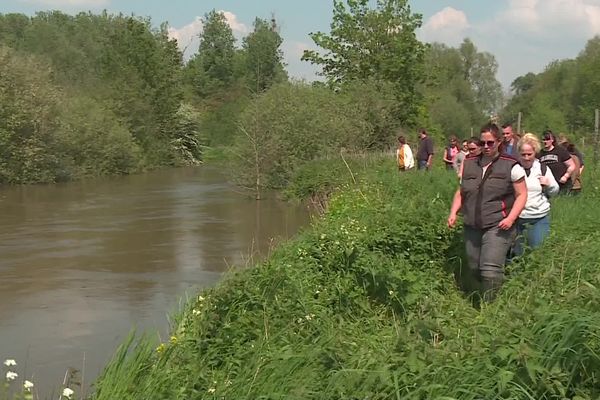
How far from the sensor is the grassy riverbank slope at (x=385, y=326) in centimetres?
406

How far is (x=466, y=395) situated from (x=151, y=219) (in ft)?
60.8

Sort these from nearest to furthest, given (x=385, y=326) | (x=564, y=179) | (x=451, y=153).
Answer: (x=385, y=326), (x=564, y=179), (x=451, y=153)

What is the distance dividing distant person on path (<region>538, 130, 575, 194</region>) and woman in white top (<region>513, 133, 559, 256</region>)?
335 cm

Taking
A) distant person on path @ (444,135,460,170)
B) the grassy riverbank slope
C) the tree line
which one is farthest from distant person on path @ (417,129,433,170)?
the grassy riverbank slope

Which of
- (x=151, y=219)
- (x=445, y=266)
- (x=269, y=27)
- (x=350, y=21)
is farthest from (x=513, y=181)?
(x=269, y=27)

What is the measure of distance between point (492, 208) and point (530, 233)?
70 centimetres

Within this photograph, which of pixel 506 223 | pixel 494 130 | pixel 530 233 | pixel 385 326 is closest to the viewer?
pixel 385 326

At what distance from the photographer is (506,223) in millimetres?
7047

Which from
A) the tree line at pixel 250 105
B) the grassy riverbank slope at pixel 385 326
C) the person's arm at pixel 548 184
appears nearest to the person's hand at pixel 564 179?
the grassy riverbank slope at pixel 385 326

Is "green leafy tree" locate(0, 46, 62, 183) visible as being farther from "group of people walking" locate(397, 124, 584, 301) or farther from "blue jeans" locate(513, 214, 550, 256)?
"blue jeans" locate(513, 214, 550, 256)

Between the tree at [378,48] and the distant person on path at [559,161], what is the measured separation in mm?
32328

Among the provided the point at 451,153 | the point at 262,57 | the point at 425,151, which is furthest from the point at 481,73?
the point at 425,151

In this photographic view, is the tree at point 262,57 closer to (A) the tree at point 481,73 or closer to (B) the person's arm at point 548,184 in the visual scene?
(A) the tree at point 481,73

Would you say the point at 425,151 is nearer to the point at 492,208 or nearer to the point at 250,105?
the point at 250,105
